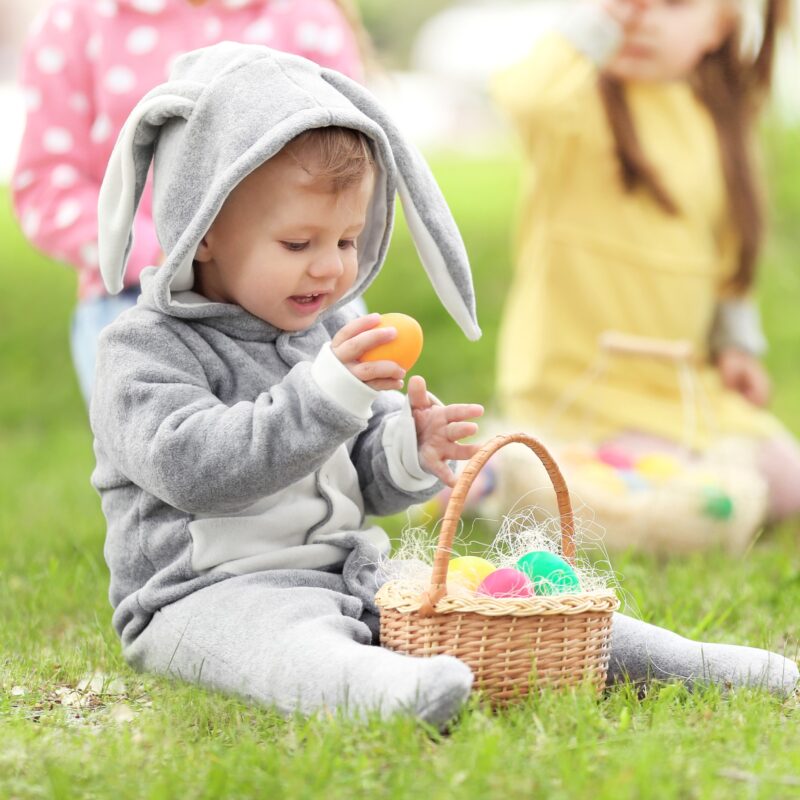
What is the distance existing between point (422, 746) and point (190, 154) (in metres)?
1.13

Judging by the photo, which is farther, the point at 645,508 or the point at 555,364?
the point at 555,364

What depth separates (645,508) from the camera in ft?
12.8

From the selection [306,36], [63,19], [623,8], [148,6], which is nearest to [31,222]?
[63,19]

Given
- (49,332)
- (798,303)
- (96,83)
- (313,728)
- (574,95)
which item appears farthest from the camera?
(798,303)

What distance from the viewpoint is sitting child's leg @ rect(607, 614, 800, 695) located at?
7.84 ft

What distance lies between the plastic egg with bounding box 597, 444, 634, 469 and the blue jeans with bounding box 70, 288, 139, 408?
159 cm

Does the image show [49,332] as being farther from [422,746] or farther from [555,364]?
[422,746]

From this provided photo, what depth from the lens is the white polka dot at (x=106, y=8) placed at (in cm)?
383

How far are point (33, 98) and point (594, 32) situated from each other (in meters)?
1.80

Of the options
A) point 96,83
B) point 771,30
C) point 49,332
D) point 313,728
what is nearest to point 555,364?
point 771,30

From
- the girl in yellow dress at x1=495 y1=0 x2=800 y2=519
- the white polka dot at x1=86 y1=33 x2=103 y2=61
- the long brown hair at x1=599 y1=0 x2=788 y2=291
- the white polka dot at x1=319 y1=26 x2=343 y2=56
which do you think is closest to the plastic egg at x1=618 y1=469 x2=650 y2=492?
the girl in yellow dress at x1=495 y1=0 x2=800 y2=519

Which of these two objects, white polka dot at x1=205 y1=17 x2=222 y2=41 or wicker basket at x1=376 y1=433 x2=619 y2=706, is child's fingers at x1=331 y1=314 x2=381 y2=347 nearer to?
wicker basket at x1=376 y1=433 x2=619 y2=706

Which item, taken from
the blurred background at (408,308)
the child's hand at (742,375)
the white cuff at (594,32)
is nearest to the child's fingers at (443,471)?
the blurred background at (408,308)

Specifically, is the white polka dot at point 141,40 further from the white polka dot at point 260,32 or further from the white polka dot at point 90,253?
the white polka dot at point 90,253
